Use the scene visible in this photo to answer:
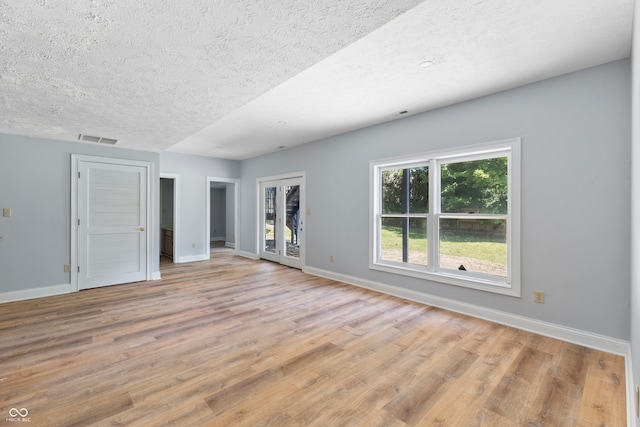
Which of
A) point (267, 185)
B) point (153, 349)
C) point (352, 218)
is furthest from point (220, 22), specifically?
point (267, 185)

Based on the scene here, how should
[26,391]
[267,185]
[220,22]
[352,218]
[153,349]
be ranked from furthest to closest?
1. [267,185]
2. [352,218]
3. [153,349]
4. [26,391]
5. [220,22]

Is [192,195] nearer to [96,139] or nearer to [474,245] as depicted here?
[96,139]

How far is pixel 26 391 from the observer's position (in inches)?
75.9

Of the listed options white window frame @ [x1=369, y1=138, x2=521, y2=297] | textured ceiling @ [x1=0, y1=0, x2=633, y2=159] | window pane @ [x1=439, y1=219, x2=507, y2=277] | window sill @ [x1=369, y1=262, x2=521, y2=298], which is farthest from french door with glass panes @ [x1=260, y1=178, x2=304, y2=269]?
window pane @ [x1=439, y1=219, x2=507, y2=277]

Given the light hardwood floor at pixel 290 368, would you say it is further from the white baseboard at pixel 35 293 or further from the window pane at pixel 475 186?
the window pane at pixel 475 186

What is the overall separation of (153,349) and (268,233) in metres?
4.36

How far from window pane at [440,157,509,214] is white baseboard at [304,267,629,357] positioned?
3.70ft

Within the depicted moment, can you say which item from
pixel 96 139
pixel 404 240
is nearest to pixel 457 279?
pixel 404 240

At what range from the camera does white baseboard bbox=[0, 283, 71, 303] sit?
383 cm

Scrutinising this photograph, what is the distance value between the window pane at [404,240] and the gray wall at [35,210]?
4723 millimetres

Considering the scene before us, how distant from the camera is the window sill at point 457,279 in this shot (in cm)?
307

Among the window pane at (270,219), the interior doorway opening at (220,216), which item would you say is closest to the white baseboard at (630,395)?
the window pane at (270,219)

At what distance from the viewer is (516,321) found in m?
2.99

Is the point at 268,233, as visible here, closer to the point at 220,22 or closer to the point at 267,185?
the point at 267,185
